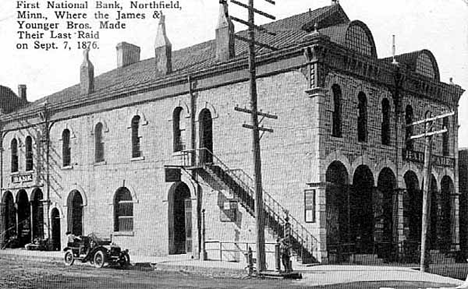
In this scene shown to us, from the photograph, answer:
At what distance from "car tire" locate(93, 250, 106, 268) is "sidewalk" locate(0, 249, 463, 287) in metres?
1.22

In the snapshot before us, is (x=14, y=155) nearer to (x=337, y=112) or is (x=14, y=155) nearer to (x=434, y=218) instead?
(x=337, y=112)

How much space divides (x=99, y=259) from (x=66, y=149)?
847 centimetres

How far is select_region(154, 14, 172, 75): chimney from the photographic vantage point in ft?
83.8

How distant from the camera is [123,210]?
87.4 ft

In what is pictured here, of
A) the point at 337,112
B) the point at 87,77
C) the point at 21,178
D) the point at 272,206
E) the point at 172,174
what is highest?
the point at 87,77

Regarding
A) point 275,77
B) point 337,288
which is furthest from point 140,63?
point 337,288

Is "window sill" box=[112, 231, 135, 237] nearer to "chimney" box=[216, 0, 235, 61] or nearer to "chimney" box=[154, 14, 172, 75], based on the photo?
"chimney" box=[154, 14, 172, 75]

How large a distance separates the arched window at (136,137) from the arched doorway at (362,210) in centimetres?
879

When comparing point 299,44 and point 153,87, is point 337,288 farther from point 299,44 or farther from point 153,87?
point 153,87

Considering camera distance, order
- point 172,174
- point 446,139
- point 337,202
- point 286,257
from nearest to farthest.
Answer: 1. point 286,257
2. point 337,202
3. point 172,174
4. point 446,139

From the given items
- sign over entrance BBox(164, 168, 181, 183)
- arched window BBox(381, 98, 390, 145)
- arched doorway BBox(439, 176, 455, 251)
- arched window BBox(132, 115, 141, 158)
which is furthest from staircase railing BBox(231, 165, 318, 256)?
arched doorway BBox(439, 176, 455, 251)

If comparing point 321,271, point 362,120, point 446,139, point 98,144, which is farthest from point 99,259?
point 446,139

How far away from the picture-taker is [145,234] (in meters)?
25.6

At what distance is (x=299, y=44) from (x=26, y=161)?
1569cm
